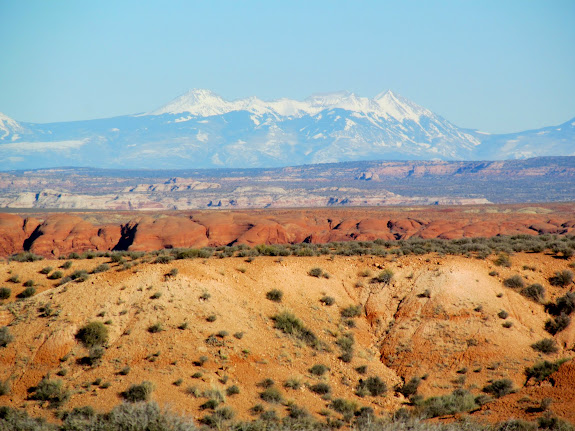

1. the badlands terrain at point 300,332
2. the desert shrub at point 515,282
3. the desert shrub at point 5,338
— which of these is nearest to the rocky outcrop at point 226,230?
the badlands terrain at point 300,332

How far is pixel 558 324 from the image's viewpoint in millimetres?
24422

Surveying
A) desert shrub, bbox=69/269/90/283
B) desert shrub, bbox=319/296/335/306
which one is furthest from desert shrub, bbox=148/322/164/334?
desert shrub, bbox=319/296/335/306

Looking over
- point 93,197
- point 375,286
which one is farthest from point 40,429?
point 93,197

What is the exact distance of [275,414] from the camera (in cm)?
1817

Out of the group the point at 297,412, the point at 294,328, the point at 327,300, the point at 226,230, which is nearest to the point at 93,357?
the point at 297,412

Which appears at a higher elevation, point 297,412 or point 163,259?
point 163,259

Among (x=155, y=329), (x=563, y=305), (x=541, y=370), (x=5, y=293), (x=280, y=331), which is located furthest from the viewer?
(x=563, y=305)

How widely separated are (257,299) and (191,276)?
2.88 m

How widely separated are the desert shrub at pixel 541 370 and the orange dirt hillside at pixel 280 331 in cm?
43

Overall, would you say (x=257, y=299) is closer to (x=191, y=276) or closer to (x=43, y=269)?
(x=191, y=276)

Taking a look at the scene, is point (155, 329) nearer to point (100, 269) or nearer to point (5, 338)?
point (5, 338)

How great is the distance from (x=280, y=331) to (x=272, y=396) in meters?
4.18

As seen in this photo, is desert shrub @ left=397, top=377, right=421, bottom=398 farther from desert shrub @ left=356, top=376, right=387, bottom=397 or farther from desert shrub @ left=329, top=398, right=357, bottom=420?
desert shrub @ left=329, top=398, right=357, bottom=420

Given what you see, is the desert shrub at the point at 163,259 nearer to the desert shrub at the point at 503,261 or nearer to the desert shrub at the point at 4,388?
the desert shrub at the point at 4,388
